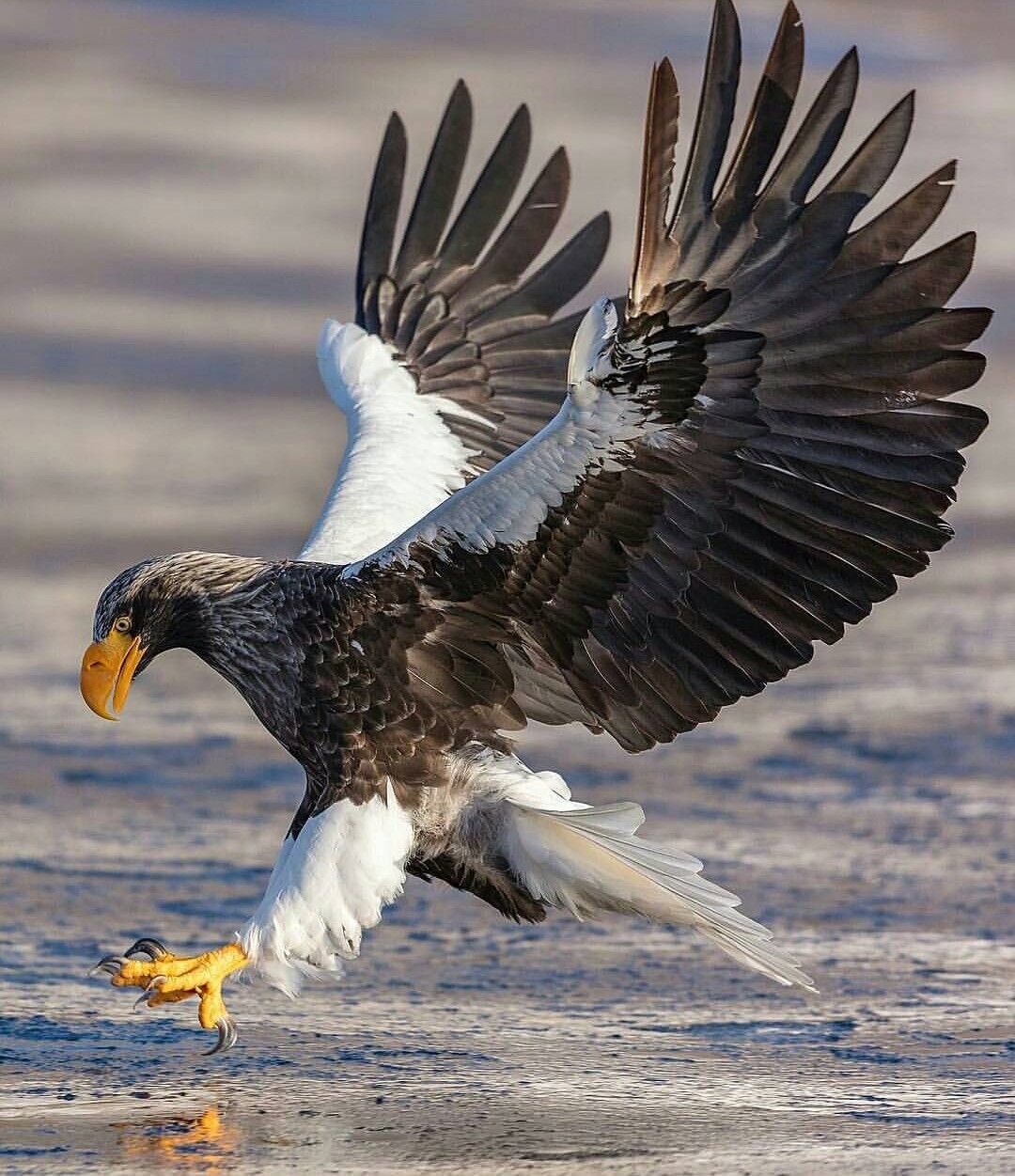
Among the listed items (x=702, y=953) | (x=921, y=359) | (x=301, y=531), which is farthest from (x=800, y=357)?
(x=301, y=531)

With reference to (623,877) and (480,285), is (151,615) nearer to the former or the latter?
(623,877)

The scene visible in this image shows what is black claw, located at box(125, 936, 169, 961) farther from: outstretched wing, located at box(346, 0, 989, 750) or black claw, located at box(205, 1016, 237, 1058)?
outstretched wing, located at box(346, 0, 989, 750)

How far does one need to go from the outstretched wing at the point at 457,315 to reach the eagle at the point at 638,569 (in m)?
1.11

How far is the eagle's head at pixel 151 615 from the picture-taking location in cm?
585

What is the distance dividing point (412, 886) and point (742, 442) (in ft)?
6.35

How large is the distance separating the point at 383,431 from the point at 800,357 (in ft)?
6.35

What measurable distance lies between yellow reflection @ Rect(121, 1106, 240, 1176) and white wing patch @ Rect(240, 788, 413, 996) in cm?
48

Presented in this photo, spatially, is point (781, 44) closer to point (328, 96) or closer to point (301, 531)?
point (301, 531)

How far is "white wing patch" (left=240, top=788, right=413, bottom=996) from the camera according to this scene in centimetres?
538

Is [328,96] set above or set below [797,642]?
above

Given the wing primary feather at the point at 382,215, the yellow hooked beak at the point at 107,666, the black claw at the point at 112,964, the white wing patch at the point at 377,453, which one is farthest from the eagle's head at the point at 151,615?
the wing primary feather at the point at 382,215

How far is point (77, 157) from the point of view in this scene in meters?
14.9

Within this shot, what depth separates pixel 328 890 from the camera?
5434 millimetres

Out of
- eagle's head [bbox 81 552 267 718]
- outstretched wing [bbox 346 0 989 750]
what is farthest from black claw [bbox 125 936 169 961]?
outstretched wing [bbox 346 0 989 750]
